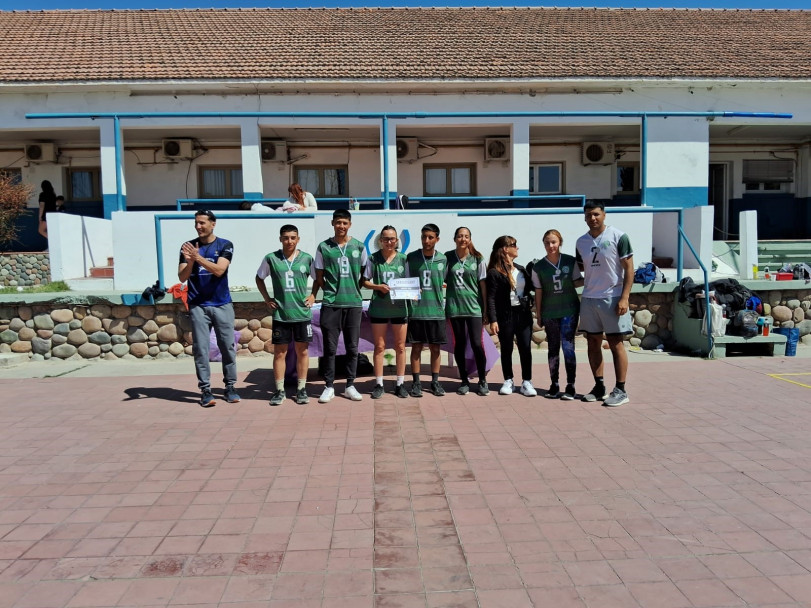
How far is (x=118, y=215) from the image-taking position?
9477 mm

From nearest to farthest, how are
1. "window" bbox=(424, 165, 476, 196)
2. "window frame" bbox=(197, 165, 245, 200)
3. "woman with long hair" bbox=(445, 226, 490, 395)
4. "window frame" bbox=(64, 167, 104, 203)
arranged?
"woman with long hair" bbox=(445, 226, 490, 395), "window frame" bbox=(197, 165, 245, 200), "window frame" bbox=(64, 167, 104, 203), "window" bbox=(424, 165, 476, 196)

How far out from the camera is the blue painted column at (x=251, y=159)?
1321cm

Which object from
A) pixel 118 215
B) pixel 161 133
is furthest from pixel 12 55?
pixel 118 215

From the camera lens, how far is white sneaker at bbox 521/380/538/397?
6.75 m

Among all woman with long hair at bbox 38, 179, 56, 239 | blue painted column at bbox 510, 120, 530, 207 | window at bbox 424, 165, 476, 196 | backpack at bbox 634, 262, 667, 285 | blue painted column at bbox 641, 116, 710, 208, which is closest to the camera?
backpack at bbox 634, 262, 667, 285

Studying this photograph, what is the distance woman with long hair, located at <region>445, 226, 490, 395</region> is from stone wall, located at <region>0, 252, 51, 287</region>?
10480 millimetres

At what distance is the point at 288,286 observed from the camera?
647 centimetres

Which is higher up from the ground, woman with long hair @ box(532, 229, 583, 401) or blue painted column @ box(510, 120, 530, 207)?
blue painted column @ box(510, 120, 530, 207)

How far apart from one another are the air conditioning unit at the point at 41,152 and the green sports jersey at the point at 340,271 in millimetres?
11829

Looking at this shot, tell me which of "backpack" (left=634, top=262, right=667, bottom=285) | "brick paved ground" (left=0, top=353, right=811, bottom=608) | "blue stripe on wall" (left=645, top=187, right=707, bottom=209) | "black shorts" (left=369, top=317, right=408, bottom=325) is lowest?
"brick paved ground" (left=0, top=353, right=811, bottom=608)

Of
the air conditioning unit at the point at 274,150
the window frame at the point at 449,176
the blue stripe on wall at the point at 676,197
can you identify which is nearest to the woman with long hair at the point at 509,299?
the blue stripe on wall at the point at 676,197

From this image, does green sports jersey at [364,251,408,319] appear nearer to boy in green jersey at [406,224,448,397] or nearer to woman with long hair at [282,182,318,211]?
boy in green jersey at [406,224,448,397]

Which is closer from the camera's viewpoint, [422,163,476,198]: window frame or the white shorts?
the white shorts

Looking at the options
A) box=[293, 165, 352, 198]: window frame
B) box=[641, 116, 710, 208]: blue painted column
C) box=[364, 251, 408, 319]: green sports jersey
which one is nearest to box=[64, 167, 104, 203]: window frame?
box=[293, 165, 352, 198]: window frame
